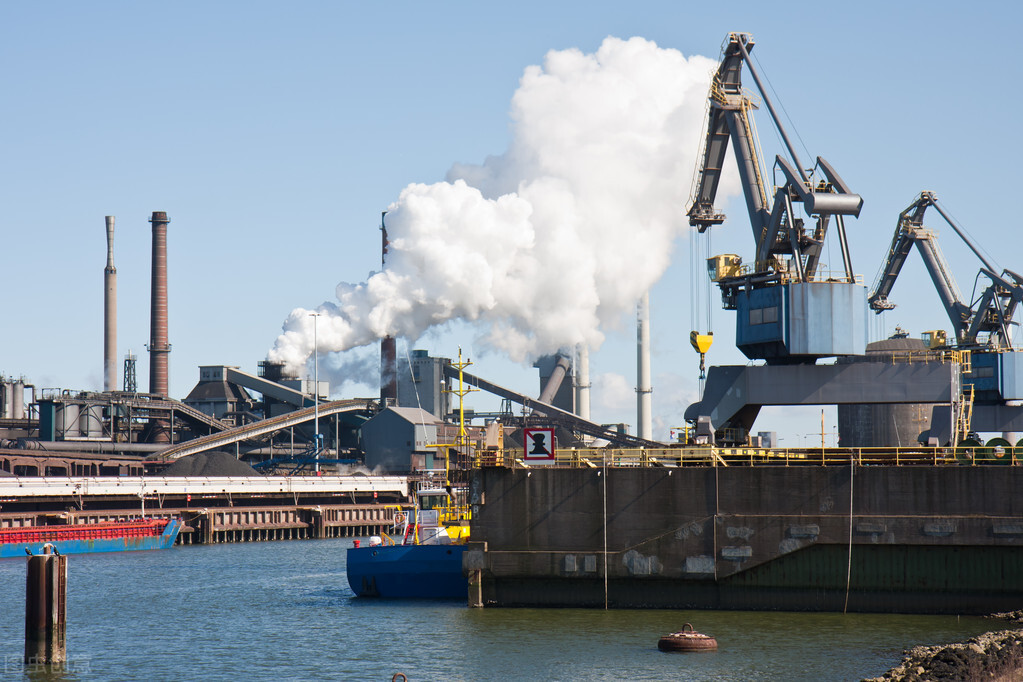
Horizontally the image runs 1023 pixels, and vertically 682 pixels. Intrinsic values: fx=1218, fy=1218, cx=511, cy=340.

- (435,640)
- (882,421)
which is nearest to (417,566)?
(435,640)

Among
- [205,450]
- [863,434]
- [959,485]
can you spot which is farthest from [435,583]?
[205,450]

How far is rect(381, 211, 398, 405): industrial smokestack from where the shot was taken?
137875 mm

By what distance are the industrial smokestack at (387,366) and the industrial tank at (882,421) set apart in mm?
51930

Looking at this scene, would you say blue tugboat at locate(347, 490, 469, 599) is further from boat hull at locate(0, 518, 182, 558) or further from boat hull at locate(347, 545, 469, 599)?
boat hull at locate(0, 518, 182, 558)

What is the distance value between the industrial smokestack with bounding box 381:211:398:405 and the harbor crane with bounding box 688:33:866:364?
7675 centimetres

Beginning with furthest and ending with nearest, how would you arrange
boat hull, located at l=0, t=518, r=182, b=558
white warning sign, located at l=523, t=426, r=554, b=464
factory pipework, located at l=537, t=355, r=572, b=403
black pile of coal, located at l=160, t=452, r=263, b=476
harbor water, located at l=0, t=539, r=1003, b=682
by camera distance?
1. factory pipework, located at l=537, t=355, r=572, b=403
2. black pile of coal, located at l=160, t=452, r=263, b=476
3. boat hull, located at l=0, t=518, r=182, b=558
4. white warning sign, located at l=523, t=426, r=554, b=464
5. harbor water, located at l=0, t=539, r=1003, b=682

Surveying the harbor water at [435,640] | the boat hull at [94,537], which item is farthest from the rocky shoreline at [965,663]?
the boat hull at [94,537]

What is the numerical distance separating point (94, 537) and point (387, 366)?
193 feet

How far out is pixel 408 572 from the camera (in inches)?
2018

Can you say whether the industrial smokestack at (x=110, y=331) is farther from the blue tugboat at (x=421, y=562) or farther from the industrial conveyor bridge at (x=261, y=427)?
the blue tugboat at (x=421, y=562)

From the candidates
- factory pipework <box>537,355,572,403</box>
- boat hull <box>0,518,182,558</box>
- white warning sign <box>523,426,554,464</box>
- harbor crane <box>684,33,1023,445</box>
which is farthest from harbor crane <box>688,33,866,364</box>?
factory pipework <box>537,355,572,403</box>

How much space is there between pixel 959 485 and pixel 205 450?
10737cm

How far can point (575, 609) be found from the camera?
4569 centimetres

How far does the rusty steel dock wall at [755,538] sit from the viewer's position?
43.8 m
